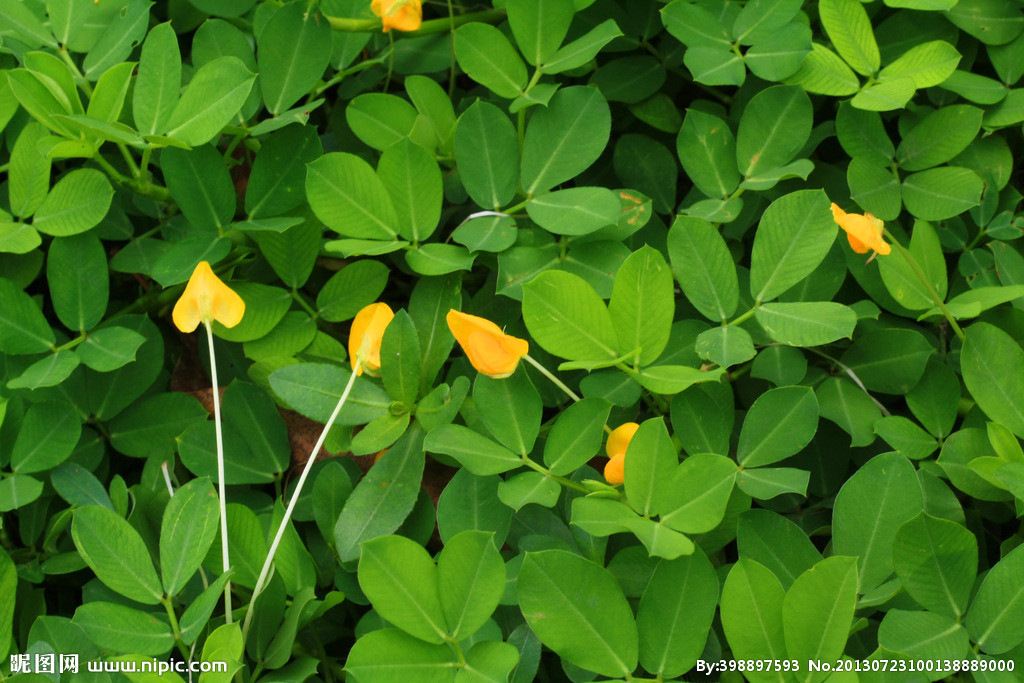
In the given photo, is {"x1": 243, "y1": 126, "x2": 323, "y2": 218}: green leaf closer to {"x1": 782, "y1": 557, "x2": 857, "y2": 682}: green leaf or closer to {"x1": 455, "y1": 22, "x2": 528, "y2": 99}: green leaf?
{"x1": 455, "y1": 22, "x2": 528, "y2": 99}: green leaf

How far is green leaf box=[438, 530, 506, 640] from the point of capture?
2.69ft

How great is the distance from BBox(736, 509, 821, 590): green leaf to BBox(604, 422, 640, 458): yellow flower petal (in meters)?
0.15

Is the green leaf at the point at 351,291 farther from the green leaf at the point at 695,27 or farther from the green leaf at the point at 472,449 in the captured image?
the green leaf at the point at 695,27

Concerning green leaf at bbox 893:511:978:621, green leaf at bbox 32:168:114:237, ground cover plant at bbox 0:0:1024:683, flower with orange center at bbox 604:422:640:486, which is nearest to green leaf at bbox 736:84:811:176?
ground cover plant at bbox 0:0:1024:683

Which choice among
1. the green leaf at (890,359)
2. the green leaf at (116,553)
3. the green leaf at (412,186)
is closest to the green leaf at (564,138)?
the green leaf at (412,186)

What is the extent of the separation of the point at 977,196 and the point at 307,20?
97 cm

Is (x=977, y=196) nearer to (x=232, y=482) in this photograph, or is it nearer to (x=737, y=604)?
(x=737, y=604)

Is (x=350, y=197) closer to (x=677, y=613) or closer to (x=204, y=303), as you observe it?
(x=204, y=303)

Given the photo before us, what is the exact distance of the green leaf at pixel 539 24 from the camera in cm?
112

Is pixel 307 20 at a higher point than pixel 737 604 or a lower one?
higher

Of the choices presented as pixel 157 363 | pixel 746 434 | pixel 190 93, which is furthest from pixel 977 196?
pixel 157 363

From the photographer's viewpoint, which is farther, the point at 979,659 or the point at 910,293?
the point at 910,293

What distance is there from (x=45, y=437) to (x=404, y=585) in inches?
24.0

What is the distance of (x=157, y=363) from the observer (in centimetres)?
120
